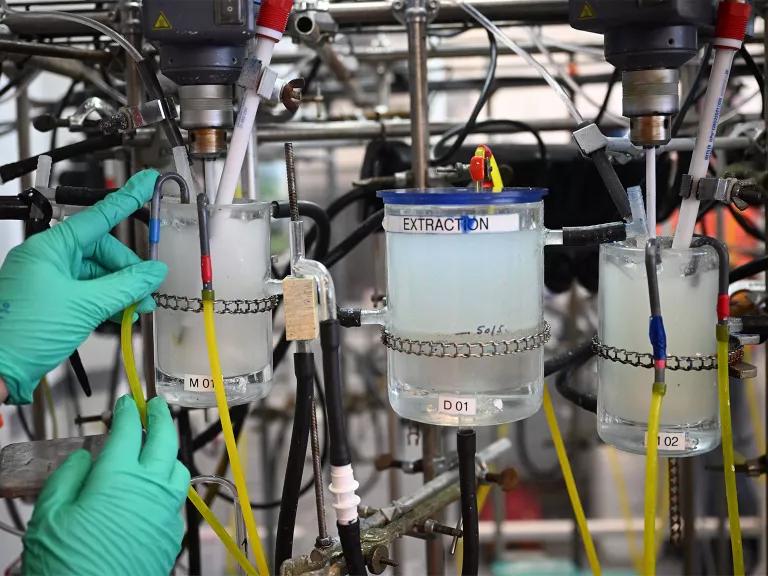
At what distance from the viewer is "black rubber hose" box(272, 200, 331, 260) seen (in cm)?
111

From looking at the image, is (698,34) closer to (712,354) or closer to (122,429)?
(712,354)

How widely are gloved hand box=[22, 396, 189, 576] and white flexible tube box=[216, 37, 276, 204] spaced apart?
0.97 feet

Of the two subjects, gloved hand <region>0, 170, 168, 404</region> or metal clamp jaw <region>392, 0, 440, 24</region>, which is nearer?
gloved hand <region>0, 170, 168, 404</region>

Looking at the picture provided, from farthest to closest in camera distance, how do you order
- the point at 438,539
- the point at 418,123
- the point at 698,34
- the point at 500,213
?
1. the point at 438,539
2. the point at 418,123
3. the point at 698,34
4. the point at 500,213

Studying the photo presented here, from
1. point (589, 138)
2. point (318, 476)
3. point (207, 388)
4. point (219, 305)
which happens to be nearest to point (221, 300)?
point (219, 305)

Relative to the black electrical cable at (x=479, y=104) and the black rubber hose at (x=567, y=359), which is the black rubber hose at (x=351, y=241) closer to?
the black electrical cable at (x=479, y=104)

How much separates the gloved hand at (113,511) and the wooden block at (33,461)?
0.02 m

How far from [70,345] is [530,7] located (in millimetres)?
863

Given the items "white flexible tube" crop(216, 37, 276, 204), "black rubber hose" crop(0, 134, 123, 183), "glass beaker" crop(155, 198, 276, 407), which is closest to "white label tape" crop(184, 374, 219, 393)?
"glass beaker" crop(155, 198, 276, 407)

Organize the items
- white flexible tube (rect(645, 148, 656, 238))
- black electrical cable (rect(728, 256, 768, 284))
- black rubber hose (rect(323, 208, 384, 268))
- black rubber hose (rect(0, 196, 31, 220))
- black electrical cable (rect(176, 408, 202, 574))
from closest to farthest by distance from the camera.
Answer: white flexible tube (rect(645, 148, 656, 238)) → black rubber hose (rect(0, 196, 31, 220)) → black electrical cable (rect(728, 256, 768, 284)) → black rubber hose (rect(323, 208, 384, 268)) → black electrical cable (rect(176, 408, 202, 574))

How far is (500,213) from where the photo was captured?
871 mm

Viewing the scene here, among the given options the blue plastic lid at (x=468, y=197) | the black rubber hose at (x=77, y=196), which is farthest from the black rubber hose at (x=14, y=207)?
the blue plastic lid at (x=468, y=197)

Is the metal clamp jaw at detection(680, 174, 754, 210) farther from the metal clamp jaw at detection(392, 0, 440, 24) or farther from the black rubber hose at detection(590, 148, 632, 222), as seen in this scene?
the metal clamp jaw at detection(392, 0, 440, 24)

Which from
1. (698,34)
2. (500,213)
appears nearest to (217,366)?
(500,213)
